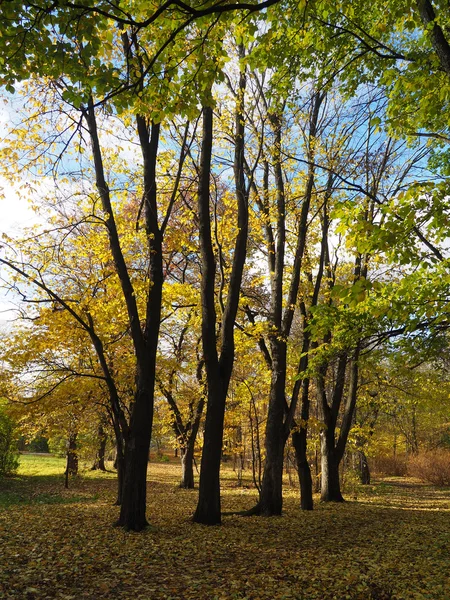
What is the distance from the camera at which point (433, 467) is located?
888 inches

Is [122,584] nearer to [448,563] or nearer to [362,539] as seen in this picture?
[448,563]

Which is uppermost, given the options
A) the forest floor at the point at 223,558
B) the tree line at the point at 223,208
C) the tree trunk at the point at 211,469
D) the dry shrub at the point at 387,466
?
the tree line at the point at 223,208

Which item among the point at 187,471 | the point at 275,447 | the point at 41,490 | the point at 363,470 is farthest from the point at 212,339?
the point at 363,470

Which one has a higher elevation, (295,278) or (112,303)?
(295,278)

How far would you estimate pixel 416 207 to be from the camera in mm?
4242

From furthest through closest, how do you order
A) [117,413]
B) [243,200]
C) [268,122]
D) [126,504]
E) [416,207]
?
[268,122] → [243,200] → [117,413] → [126,504] → [416,207]

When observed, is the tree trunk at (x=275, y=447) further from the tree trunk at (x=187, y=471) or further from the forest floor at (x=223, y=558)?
the tree trunk at (x=187, y=471)

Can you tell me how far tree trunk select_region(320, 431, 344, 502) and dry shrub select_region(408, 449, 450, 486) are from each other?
12.2m

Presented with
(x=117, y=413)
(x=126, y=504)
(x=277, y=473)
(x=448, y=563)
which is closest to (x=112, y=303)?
(x=117, y=413)

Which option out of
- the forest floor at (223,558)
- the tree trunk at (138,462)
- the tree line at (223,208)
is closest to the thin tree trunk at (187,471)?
the tree line at (223,208)

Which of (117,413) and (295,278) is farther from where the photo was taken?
(295,278)

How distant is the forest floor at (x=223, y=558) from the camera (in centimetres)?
414

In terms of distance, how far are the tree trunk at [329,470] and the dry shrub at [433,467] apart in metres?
12.2

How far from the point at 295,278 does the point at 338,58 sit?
211 inches
